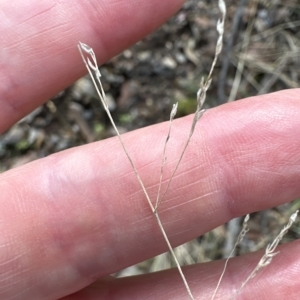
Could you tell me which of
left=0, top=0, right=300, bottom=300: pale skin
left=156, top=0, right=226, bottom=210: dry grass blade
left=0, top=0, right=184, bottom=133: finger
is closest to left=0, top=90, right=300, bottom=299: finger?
left=0, top=0, right=300, bottom=300: pale skin

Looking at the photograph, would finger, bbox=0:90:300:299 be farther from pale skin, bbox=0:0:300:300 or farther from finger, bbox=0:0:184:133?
finger, bbox=0:0:184:133

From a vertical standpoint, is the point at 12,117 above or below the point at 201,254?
above

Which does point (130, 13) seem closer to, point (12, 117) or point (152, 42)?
point (12, 117)

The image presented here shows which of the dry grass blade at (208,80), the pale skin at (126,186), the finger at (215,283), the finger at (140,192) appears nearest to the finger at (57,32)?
the pale skin at (126,186)

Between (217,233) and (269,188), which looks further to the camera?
(217,233)

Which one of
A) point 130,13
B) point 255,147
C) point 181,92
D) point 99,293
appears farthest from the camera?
point 181,92

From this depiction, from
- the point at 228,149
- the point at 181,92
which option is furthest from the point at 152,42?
the point at 228,149

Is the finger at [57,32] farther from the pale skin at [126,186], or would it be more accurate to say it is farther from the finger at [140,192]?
the finger at [140,192]

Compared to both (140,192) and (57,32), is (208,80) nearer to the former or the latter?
(140,192)

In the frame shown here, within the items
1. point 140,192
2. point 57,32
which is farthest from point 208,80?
point 57,32
